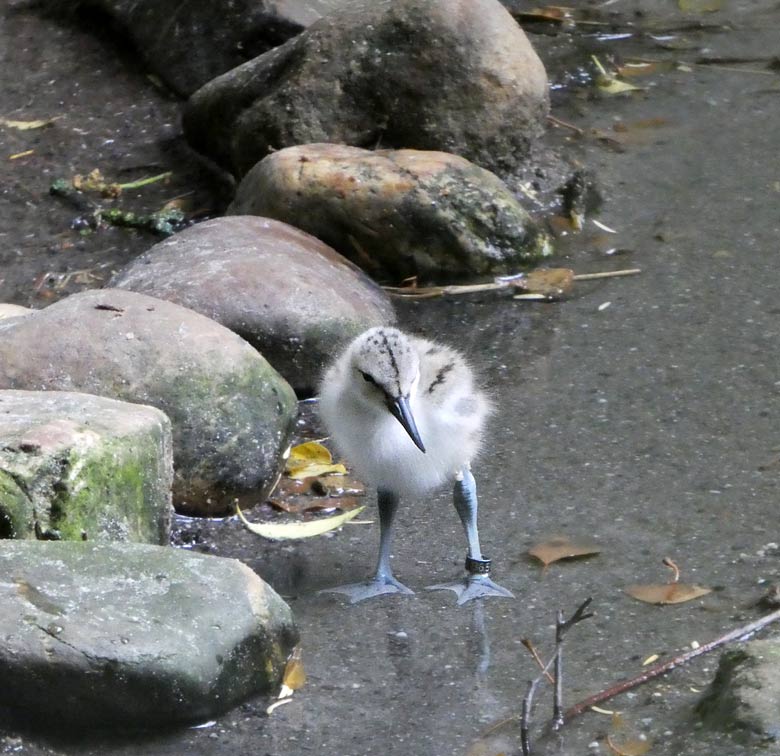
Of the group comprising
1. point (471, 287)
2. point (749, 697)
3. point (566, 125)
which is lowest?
point (471, 287)

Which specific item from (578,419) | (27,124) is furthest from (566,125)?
(27,124)

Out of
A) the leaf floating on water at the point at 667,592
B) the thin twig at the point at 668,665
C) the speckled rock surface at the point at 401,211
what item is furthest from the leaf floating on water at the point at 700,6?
the thin twig at the point at 668,665

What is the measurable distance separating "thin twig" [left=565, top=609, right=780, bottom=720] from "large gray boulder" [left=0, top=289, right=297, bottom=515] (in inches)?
63.8

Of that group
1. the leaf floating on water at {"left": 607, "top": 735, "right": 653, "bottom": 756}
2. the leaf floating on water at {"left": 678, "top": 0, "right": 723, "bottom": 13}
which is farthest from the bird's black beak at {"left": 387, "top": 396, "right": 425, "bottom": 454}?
the leaf floating on water at {"left": 678, "top": 0, "right": 723, "bottom": 13}

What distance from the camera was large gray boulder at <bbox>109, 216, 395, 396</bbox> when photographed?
488 cm

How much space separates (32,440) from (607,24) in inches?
214

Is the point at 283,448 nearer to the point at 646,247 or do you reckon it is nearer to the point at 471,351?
the point at 471,351

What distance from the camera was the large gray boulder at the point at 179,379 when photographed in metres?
4.23

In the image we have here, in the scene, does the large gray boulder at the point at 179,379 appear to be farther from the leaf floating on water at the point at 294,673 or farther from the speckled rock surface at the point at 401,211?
the speckled rock surface at the point at 401,211

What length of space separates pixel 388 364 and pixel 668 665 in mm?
1119

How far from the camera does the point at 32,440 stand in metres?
3.51

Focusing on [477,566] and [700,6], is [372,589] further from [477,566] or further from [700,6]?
[700,6]

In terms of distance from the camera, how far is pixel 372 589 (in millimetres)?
3768

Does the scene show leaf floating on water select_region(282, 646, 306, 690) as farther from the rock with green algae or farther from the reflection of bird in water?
the rock with green algae
